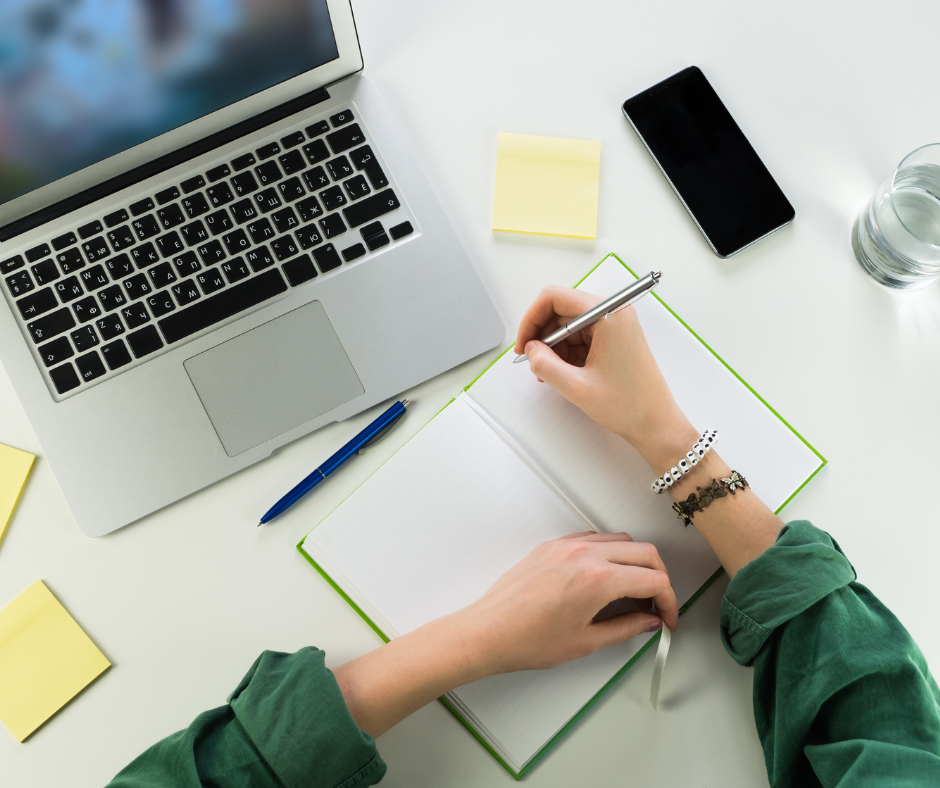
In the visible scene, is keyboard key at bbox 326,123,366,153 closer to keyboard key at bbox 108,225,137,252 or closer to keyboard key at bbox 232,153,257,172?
keyboard key at bbox 232,153,257,172

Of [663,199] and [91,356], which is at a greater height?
[91,356]

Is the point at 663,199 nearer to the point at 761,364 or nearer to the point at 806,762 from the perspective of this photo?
the point at 761,364

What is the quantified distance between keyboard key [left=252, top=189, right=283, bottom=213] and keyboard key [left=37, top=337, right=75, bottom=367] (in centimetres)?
24

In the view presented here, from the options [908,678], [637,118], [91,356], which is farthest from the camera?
[637,118]

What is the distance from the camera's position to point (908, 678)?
58 centimetres

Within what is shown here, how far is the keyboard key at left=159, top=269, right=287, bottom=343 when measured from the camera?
Result: 0.70 m

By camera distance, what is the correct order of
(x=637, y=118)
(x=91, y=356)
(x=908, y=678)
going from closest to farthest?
(x=908, y=678) < (x=91, y=356) < (x=637, y=118)

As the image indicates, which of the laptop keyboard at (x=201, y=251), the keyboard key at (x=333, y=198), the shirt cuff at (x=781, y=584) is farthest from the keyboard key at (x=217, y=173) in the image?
the shirt cuff at (x=781, y=584)

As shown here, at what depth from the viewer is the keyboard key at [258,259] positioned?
28.1 inches

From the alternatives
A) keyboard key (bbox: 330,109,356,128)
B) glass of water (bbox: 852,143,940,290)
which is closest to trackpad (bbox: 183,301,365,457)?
keyboard key (bbox: 330,109,356,128)

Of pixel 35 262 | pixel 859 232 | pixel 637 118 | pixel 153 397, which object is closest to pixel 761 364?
pixel 859 232

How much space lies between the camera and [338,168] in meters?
0.73

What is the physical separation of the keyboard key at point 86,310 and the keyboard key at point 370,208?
27cm

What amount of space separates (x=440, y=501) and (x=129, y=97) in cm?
48
